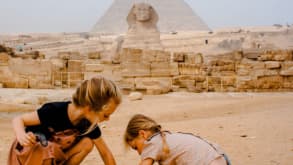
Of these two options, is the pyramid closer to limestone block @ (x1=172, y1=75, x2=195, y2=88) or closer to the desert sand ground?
limestone block @ (x1=172, y1=75, x2=195, y2=88)

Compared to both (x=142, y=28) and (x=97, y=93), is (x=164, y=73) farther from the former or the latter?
(x=142, y=28)

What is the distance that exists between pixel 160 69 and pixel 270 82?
113 inches

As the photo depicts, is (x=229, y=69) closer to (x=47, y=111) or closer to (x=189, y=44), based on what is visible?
(x=47, y=111)

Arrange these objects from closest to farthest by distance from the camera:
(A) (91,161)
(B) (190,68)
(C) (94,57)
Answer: (A) (91,161) < (B) (190,68) < (C) (94,57)

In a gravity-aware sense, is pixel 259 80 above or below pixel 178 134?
below

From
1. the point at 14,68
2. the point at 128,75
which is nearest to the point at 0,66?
the point at 14,68

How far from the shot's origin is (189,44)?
42.0m

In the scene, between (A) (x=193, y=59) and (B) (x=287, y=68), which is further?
(A) (x=193, y=59)

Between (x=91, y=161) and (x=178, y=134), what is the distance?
191 centimetres

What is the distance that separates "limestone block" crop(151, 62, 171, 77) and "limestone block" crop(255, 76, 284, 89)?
235 cm

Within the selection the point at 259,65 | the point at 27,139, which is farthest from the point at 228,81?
the point at 27,139

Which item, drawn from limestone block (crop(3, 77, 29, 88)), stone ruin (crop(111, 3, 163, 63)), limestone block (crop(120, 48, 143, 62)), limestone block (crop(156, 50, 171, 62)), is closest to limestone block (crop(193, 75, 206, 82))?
limestone block (crop(156, 50, 171, 62))

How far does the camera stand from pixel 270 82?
11.3 metres

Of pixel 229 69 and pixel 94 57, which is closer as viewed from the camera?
pixel 229 69
